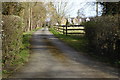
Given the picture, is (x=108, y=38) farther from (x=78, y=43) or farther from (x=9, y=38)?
(x=78, y=43)

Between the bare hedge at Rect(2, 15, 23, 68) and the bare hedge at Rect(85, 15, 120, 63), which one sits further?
the bare hedge at Rect(85, 15, 120, 63)

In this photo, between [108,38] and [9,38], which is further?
[108,38]

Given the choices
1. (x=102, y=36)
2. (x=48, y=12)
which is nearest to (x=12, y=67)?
(x=102, y=36)

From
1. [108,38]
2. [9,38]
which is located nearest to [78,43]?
[108,38]

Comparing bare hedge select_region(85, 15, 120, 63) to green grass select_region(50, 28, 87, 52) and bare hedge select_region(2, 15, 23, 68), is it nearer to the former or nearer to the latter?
green grass select_region(50, 28, 87, 52)

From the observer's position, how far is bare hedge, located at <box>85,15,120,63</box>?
31.7ft

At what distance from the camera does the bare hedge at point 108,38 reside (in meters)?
9.66

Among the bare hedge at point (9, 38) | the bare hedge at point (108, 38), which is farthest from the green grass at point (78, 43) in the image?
the bare hedge at point (9, 38)

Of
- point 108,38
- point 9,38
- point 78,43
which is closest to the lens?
point 9,38

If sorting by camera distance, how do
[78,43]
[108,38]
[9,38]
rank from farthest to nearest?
[78,43], [108,38], [9,38]

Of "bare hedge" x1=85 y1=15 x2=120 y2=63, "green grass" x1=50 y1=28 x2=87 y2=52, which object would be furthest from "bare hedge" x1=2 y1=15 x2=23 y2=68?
"green grass" x1=50 y1=28 x2=87 y2=52

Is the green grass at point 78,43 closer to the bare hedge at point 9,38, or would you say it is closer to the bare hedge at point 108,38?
the bare hedge at point 108,38

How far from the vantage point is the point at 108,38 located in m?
10.4

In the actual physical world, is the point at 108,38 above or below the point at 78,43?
above
